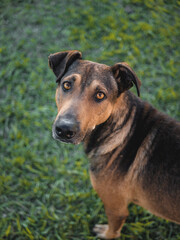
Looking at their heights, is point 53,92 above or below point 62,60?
below

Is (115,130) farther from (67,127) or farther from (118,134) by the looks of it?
(67,127)

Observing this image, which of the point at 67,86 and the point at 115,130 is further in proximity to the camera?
the point at 115,130

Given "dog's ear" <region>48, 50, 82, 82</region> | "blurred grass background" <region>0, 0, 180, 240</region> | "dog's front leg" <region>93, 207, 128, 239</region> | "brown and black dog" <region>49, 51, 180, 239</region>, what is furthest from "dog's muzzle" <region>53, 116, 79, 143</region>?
"blurred grass background" <region>0, 0, 180, 240</region>

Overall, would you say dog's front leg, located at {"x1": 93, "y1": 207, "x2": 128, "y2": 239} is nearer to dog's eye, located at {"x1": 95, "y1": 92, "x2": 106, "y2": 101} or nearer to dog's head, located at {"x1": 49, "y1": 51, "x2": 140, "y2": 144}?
dog's head, located at {"x1": 49, "y1": 51, "x2": 140, "y2": 144}

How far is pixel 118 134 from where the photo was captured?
9.37 feet

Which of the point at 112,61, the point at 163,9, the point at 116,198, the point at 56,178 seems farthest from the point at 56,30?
the point at 116,198

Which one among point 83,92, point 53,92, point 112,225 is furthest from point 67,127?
point 53,92

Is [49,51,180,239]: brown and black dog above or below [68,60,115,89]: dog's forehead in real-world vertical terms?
below

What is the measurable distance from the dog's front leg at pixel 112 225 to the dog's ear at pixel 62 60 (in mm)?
1950

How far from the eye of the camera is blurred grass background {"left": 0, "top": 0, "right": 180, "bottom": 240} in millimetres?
3795

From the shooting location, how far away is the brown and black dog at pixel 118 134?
8.36 ft

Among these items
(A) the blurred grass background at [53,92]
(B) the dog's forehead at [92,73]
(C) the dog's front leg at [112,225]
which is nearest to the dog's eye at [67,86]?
(B) the dog's forehead at [92,73]

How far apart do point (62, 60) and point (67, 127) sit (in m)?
0.99

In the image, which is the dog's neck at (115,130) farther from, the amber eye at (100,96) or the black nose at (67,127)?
the black nose at (67,127)
